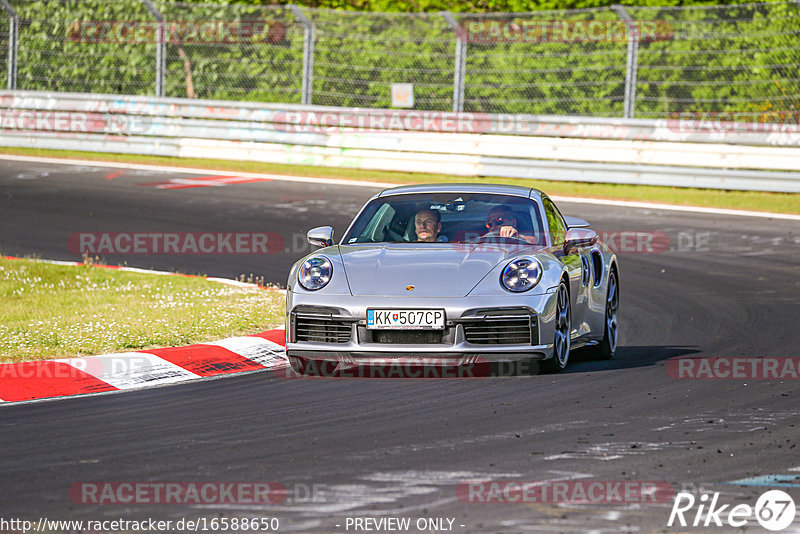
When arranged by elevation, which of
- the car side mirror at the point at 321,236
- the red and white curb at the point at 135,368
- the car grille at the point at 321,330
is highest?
the car side mirror at the point at 321,236

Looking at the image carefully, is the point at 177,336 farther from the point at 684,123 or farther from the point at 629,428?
the point at 684,123

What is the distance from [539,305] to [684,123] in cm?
1199

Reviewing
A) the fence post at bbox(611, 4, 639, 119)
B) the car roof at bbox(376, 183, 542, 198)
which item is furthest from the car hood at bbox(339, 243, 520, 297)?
the fence post at bbox(611, 4, 639, 119)

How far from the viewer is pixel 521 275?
816cm

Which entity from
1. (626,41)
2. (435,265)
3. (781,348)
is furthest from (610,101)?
(435,265)

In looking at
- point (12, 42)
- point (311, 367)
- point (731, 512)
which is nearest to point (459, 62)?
point (12, 42)

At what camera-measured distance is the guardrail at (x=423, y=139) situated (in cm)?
1900

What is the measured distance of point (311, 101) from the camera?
22016 mm

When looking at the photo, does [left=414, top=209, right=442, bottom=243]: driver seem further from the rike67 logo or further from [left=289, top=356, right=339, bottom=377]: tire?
the rike67 logo

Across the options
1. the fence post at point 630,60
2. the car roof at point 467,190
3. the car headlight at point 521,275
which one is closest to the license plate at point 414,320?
the car headlight at point 521,275

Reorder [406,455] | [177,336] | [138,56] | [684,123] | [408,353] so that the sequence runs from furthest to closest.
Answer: [138,56]
[684,123]
[177,336]
[408,353]
[406,455]

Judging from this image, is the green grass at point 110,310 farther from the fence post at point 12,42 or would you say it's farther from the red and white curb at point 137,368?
the fence post at point 12,42

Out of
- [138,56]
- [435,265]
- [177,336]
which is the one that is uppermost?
[138,56]

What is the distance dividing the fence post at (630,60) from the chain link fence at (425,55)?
0.07 ft
